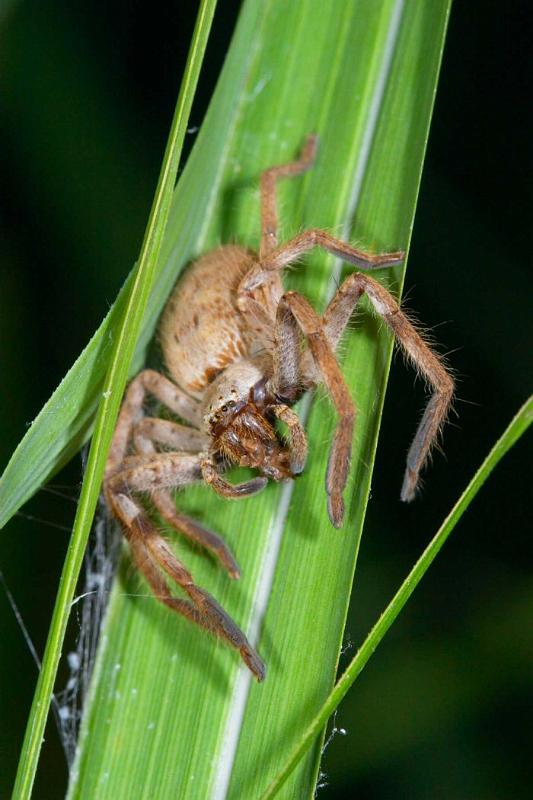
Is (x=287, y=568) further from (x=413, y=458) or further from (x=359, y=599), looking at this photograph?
(x=359, y=599)

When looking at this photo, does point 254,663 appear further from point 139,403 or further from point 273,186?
point 273,186

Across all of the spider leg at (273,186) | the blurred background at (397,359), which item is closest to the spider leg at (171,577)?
the blurred background at (397,359)

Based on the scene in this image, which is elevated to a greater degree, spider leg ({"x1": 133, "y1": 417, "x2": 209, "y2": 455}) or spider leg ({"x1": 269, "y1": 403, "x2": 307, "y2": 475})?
spider leg ({"x1": 269, "y1": 403, "x2": 307, "y2": 475})

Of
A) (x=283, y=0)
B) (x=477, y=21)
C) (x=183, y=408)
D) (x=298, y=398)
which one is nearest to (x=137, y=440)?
(x=183, y=408)

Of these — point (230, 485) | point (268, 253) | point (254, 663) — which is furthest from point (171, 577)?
point (268, 253)

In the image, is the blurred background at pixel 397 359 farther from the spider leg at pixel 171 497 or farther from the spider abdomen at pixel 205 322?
the spider abdomen at pixel 205 322

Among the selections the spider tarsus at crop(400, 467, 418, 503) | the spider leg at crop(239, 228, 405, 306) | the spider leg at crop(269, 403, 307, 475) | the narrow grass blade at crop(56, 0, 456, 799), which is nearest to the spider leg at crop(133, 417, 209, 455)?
the narrow grass blade at crop(56, 0, 456, 799)

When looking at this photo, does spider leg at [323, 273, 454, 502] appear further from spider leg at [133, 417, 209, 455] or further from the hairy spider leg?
spider leg at [133, 417, 209, 455]

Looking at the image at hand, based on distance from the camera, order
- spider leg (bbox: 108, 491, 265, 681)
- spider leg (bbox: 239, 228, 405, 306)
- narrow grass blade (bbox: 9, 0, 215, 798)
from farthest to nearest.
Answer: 1. spider leg (bbox: 239, 228, 405, 306)
2. spider leg (bbox: 108, 491, 265, 681)
3. narrow grass blade (bbox: 9, 0, 215, 798)
